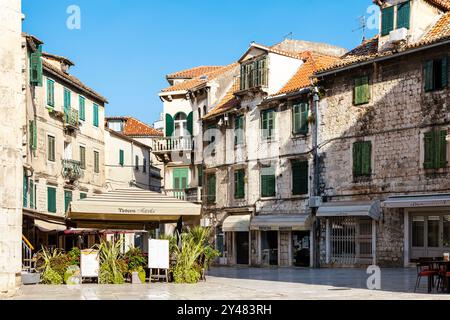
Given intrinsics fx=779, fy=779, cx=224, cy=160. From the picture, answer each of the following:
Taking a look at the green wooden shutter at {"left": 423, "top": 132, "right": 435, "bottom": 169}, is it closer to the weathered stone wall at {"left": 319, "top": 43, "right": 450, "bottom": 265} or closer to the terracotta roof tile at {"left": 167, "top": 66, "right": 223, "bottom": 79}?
the weathered stone wall at {"left": 319, "top": 43, "right": 450, "bottom": 265}

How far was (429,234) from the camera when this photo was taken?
30188 mm

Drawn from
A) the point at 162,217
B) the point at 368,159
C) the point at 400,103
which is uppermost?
the point at 400,103

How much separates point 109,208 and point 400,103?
1484 centimetres

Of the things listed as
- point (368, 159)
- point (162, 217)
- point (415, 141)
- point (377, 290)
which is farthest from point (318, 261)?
point (377, 290)

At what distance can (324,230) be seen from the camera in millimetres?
35031

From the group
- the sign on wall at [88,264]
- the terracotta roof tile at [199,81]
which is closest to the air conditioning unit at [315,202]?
the terracotta roof tile at [199,81]

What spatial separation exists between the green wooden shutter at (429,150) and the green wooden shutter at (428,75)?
1807 mm

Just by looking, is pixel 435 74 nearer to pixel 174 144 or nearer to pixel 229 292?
pixel 229 292

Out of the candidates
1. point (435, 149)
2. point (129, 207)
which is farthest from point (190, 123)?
point (129, 207)

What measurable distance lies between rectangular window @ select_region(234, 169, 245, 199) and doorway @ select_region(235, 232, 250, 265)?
6.62ft

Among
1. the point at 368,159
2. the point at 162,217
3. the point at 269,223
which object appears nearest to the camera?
the point at 162,217

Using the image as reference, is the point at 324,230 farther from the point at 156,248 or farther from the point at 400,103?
the point at 156,248

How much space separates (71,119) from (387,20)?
17954 millimetres

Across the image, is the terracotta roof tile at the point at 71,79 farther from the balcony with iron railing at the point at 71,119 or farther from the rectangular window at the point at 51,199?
the rectangular window at the point at 51,199
